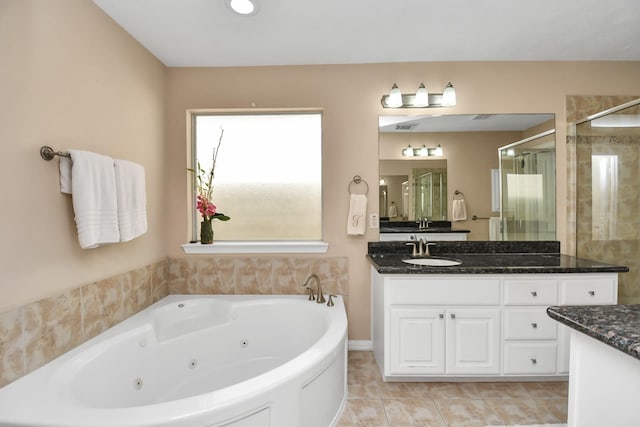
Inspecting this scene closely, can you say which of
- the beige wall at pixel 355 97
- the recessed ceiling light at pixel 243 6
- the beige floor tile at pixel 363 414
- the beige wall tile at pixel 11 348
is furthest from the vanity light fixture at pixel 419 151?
the beige wall tile at pixel 11 348

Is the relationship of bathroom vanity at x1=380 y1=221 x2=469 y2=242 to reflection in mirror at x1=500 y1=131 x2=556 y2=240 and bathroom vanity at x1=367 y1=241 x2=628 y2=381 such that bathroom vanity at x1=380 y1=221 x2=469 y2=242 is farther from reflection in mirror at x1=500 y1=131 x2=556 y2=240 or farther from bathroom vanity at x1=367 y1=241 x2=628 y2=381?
bathroom vanity at x1=367 y1=241 x2=628 y2=381

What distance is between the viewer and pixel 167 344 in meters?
1.92

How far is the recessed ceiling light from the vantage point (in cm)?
176

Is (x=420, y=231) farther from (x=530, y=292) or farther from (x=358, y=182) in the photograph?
(x=530, y=292)

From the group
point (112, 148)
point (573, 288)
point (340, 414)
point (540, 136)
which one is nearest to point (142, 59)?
point (112, 148)

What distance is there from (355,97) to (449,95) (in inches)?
29.5

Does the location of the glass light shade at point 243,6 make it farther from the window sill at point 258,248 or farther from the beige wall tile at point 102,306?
the beige wall tile at point 102,306

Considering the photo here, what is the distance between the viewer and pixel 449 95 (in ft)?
8.03

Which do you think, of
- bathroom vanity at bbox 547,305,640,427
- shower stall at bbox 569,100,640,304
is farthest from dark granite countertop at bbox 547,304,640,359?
shower stall at bbox 569,100,640,304

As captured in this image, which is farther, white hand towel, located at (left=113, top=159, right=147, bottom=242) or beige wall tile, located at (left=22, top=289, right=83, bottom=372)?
white hand towel, located at (left=113, top=159, right=147, bottom=242)

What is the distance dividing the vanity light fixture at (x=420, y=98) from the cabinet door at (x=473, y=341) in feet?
5.26

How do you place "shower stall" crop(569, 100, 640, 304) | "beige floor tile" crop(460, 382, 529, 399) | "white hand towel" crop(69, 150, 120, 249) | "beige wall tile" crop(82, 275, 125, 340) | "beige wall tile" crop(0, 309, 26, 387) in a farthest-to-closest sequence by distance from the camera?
"shower stall" crop(569, 100, 640, 304), "beige floor tile" crop(460, 382, 529, 399), "beige wall tile" crop(82, 275, 125, 340), "white hand towel" crop(69, 150, 120, 249), "beige wall tile" crop(0, 309, 26, 387)

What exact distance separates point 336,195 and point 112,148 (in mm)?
1618

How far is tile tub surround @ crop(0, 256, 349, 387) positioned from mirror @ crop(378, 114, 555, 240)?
0.80m
